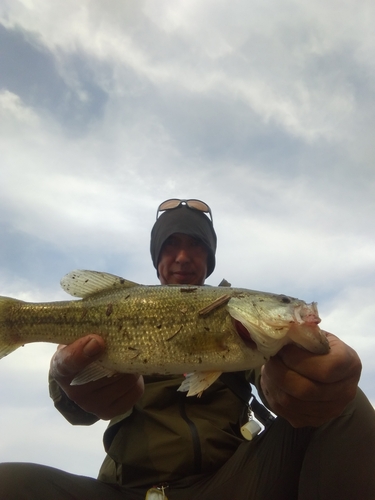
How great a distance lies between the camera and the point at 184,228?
5.89 metres

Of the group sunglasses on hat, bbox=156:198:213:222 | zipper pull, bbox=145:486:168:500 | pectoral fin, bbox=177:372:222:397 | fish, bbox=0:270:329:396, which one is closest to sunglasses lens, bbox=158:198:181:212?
sunglasses on hat, bbox=156:198:213:222

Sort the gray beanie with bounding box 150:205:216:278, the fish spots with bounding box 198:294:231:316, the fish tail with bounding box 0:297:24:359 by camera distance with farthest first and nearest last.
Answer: the gray beanie with bounding box 150:205:216:278 < the fish tail with bounding box 0:297:24:359 < the fish spots with bounding box 198:294:231:316

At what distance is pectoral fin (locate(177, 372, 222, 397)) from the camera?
9.64 ft

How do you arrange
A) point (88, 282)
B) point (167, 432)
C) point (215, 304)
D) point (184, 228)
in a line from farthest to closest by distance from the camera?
point (184, 228) → point (167, 432) → point (88, 282) → point (215, 304)

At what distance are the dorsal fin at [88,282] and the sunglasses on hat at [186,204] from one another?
3350 millimetres

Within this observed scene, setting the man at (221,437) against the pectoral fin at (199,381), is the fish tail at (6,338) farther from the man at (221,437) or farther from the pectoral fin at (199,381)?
the pectoral fin at (199,381)

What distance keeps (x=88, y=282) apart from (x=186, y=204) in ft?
11.9

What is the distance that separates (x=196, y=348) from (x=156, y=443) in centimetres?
139

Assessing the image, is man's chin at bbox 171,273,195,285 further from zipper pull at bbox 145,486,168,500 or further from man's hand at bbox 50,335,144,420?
zipper pull at bbox 145,486,168,500

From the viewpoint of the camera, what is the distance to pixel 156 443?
3680 millimetres

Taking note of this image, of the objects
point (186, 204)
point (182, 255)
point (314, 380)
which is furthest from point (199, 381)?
point (186, 204)

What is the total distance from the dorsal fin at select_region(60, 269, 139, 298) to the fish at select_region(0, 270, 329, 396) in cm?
10

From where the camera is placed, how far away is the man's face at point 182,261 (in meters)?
5.71

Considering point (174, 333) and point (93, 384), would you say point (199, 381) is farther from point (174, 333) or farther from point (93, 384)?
point (93, 384)
